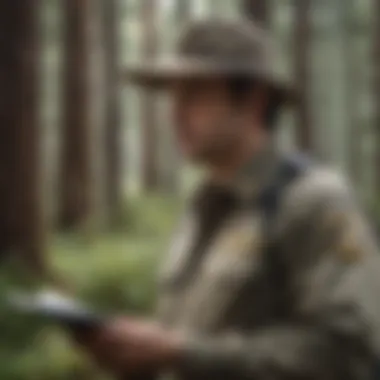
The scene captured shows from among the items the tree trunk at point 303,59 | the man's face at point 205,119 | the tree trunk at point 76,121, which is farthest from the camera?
the tree trunk at point 303,59

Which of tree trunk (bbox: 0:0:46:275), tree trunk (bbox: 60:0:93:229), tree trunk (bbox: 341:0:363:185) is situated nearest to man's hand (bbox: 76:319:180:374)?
tree trunk (bbox: 0:0:46:275)

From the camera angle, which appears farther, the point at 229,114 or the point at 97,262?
the point at 97,262

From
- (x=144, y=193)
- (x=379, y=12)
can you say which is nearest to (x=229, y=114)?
(x=379, y=12)

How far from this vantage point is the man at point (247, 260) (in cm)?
240

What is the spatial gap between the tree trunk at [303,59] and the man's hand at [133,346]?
576 inches

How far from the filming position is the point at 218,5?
18.5m

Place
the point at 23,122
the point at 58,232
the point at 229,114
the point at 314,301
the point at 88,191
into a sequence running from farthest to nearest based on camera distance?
the point at 88,191 → the point at 58,232 → the point at 23,122 → the point at 229,114 → the point at 314,301

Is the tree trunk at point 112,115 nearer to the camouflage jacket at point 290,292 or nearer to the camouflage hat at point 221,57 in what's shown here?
the camouflage hat at point 221,57

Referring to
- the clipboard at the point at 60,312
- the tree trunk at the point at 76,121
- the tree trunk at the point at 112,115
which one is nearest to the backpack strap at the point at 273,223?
the clipboard at the point at 60,312

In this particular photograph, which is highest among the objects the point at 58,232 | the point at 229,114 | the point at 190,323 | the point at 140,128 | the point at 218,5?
the point at 229,114

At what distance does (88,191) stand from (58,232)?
1.34 metres

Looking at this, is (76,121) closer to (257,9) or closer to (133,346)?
(257,9)

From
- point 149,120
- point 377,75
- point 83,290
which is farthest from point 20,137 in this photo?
point 149,120

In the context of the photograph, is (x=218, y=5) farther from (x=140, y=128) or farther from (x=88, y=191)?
(x=140, y=128)
